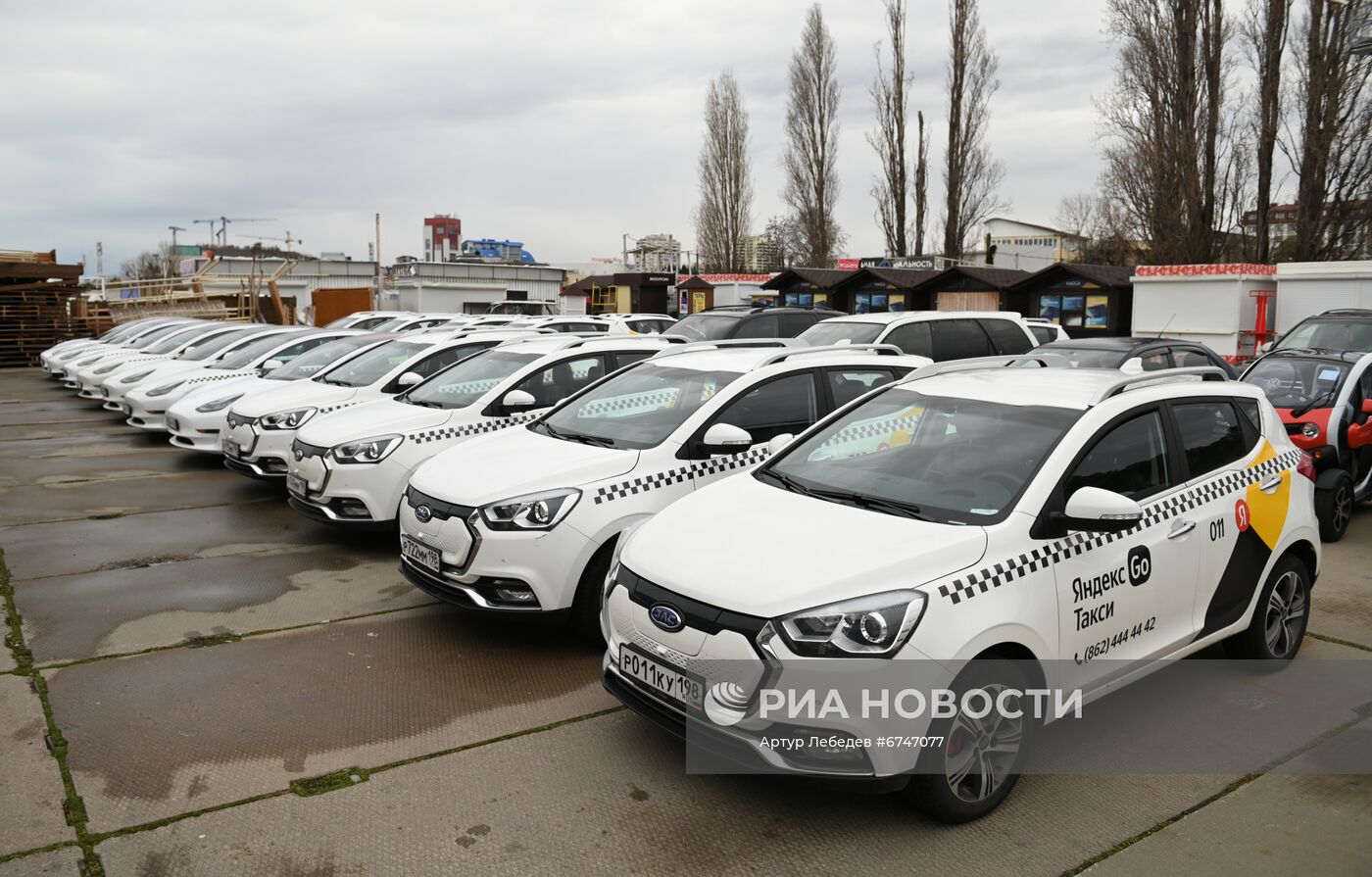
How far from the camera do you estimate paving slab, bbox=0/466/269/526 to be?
915 cm

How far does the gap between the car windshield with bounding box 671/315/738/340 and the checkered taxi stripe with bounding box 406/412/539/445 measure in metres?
8.09

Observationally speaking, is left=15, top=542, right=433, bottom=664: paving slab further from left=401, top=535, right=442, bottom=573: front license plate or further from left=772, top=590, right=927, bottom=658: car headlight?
left=772, top=590, right=927, bottom=658: car headlight

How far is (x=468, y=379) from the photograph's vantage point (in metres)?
8.48

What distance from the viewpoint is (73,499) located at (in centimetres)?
969

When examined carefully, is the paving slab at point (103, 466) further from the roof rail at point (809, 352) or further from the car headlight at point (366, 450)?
the roof rail at point (809, 352)

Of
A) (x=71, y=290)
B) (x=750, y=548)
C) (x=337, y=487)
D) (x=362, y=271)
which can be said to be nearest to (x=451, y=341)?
(x=337, y=487)

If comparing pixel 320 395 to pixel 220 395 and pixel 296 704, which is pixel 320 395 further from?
pixel 296 704

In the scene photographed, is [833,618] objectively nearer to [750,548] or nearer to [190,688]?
[750,548]

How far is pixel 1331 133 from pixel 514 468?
25495mm

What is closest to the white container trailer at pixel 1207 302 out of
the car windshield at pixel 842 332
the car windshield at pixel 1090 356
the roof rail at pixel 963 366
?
the car windshield at pixel 842 332

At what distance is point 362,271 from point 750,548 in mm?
72654

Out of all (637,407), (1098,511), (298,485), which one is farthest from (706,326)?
(1098,511)

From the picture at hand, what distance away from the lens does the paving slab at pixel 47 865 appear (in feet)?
11.0

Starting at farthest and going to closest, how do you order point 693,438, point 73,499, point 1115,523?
point 73,499, point 693,438, point 1115,523
